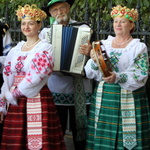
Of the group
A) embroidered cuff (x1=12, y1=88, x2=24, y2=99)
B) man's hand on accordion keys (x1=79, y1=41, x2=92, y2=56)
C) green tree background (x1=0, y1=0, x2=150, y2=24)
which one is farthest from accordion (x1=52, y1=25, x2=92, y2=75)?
green tree background (x1=0, y1=0, x2=150, y2=24)

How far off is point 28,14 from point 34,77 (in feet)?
2.09

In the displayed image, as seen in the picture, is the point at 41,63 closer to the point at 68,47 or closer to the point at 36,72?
the point at 36,72

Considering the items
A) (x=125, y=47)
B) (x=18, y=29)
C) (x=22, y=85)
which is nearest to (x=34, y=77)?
(x=22, y=85)

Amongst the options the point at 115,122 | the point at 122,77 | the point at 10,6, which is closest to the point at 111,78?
the point at 122,77

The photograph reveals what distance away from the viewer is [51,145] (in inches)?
147

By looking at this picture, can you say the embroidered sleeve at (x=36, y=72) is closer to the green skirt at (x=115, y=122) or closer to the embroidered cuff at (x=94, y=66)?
the embroidered cuff at (x=94, y=66)

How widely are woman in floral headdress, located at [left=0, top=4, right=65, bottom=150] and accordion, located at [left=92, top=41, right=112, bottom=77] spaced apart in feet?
1.45

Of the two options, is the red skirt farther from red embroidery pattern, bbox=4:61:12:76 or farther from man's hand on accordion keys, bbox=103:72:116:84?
man's hand on accordion keys, bbox=103:72:116:84

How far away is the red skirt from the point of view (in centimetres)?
370

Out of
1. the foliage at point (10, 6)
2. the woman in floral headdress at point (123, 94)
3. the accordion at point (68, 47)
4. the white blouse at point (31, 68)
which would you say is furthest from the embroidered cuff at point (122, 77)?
the foliage at point (10, 6)

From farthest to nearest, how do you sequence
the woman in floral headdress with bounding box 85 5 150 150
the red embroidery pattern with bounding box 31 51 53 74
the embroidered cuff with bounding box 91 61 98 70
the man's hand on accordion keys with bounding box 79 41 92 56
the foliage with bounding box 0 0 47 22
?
the foliage with bounding box 0 0 47 22, the man's hand on accordion keys with bounding box 79 41 92 56, the embroidered cuff with bounding box 91 61 98 70, the woman in floral headdress with bounding box 85 5 150 150, the red embroidery pattern with bounding box 31 51 53 74

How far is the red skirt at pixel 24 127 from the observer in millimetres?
3697

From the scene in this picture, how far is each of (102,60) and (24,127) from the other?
99cm

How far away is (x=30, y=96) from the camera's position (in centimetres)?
370
